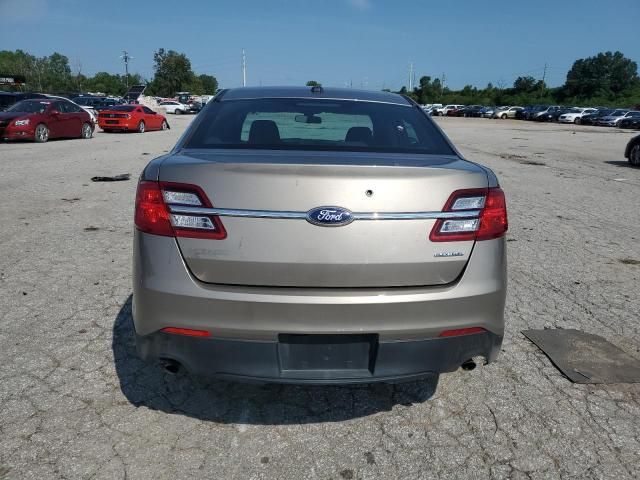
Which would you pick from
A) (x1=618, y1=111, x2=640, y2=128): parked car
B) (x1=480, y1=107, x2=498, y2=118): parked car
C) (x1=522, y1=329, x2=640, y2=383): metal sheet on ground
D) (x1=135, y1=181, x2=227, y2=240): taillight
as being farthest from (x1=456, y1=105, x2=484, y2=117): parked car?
(x1=135, y1=181, x2=227, y2=240): taillight

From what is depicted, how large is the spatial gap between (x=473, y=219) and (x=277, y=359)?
1.04 meters

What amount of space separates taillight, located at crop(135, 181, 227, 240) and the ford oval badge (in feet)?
1.20

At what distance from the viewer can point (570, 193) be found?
9.39 m

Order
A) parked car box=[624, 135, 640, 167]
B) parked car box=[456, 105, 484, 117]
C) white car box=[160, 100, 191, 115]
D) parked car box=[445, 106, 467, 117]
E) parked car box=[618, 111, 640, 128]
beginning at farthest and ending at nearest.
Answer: parked car box=[445, 106, 467, 117] → parked car box=[456, 105, 484, 117] → white car box=[160, 100, 191, 115] → parked car box=[618, 111, 640, 128] → parked car box=[624, 135, 640, 167]

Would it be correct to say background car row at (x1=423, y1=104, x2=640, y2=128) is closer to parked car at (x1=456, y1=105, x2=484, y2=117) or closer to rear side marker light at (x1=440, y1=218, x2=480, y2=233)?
parked car at (x1=456, y1=105, x2=484, y2=117)

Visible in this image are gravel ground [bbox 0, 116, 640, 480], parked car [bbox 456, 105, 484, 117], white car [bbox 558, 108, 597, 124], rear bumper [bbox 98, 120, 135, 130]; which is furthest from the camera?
parked car [bbox 456, 105, 484, 117]

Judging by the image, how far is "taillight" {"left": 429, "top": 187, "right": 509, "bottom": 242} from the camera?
212 centimetres

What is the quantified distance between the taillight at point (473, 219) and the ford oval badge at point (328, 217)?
0.39 metres

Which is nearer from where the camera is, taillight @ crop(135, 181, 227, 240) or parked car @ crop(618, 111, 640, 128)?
taillight @ crop(135, 181, 227, 240)

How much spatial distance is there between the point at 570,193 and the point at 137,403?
29.5 feet

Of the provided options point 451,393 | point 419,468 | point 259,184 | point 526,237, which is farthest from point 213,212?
point 526,237

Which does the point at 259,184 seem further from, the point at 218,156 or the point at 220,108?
the point at 220,108

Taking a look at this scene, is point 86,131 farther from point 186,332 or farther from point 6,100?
point 186,332

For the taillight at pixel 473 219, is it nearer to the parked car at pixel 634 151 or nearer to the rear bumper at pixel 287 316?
the rear bumper at pixel 287 316
